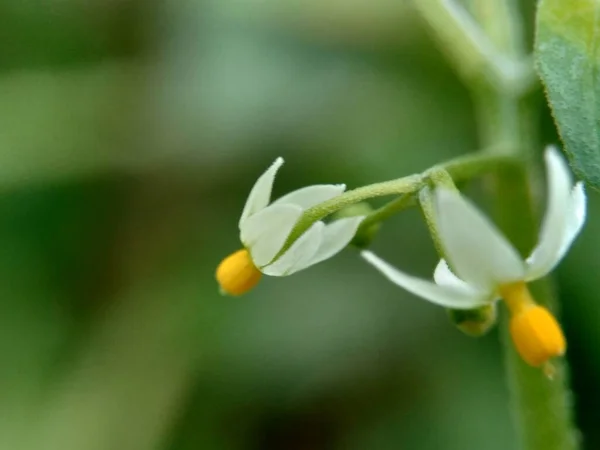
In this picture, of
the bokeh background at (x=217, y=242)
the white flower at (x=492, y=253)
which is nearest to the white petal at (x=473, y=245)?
the white flower at (x=492, y=253)

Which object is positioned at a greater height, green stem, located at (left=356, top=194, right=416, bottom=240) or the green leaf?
the green leaf

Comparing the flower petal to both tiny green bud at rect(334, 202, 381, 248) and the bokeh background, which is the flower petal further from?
the bokeh background

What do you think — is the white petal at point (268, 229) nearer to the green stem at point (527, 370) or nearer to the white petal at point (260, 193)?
the white petal at point (260, 193)

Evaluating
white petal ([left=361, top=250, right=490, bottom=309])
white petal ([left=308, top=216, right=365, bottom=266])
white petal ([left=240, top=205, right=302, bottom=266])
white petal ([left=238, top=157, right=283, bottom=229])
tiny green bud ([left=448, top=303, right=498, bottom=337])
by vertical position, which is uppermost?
white petal ([left=238, top=157, right=283, bottom=229])

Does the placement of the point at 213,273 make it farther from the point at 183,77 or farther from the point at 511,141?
the point at 511,141

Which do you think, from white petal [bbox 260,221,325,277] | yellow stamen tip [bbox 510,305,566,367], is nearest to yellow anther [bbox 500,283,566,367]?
yellow stamen tip [bbox 510,305,566,367]

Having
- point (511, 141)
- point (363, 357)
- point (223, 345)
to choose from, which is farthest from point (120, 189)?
point (511, 141)
